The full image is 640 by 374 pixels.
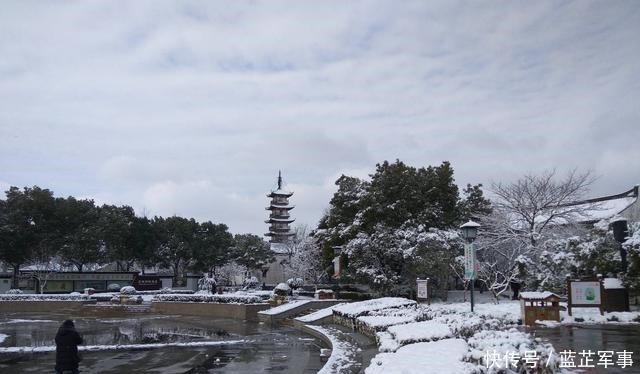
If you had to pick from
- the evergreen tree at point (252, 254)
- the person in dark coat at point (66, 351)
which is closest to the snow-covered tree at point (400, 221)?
the person in dark coat at point (66, 351)

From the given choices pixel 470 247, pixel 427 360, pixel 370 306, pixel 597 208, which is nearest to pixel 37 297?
pixel 370 306

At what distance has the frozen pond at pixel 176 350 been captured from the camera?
1355 cm

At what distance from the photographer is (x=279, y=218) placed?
7375 centimetres

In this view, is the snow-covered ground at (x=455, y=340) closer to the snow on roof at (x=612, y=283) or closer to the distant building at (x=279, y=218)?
the snow on roof at (x=612, y=283)

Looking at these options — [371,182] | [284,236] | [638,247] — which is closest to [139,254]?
[284,236]

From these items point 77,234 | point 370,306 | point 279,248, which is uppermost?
point 77,234

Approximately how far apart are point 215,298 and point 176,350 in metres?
18.7

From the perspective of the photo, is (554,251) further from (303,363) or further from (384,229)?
(303,363)

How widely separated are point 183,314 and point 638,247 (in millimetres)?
25484

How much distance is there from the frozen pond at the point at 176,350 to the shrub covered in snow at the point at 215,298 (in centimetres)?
564

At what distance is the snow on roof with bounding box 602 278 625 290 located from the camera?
18.3m

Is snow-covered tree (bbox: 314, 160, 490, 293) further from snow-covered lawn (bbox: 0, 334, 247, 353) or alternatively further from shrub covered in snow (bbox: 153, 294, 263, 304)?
snow-covered lawn (bbox: 0, 334, 247, 353)

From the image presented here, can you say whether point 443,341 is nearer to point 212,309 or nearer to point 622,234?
point 622,234

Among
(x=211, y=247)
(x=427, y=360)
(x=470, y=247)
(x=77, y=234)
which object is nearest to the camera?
(x=427, y=360)
